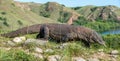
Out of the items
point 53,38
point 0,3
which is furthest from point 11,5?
point 53,38

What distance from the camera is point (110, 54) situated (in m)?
10.4

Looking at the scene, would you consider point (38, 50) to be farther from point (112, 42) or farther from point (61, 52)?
point (112, 42)

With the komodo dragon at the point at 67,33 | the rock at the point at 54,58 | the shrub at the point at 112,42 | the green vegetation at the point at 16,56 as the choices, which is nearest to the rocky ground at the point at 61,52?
the rock at the point at 54,58

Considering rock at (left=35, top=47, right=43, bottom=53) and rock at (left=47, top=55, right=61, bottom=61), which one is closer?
rock at (left=47, top=55, right=61, bottom=61)

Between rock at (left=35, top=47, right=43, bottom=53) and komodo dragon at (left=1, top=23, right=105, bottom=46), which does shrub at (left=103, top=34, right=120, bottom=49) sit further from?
rock at (left=35, top=47, right=43, bottom=53)

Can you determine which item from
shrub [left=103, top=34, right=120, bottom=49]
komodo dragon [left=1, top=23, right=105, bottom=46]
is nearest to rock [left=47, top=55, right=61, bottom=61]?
komodo dragon [left=1, top=23, right=105, bottom=46]

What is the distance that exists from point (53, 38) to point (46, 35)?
0.27m

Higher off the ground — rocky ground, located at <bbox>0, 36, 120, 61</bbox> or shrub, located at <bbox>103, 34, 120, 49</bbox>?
rocky ground, located at <bbox>0, 36, 120, 61</bbox>

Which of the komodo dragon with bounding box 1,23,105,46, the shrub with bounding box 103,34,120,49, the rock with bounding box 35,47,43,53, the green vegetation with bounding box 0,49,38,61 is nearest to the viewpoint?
the green vegetation with bounding box 0,49,38,61

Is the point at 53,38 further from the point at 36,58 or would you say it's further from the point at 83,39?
the point at 36,58

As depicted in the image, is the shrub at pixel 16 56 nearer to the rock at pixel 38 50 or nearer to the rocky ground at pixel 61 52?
the rocky ground at pixel 61 52

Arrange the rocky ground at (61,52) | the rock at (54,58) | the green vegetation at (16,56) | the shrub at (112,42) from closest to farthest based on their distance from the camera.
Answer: the green vegetation at (16,56) → the rock at (54,58) → the rocky ground at (61,52) → the shrub at (112,42)

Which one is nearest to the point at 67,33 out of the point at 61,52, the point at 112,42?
the point at 112,42

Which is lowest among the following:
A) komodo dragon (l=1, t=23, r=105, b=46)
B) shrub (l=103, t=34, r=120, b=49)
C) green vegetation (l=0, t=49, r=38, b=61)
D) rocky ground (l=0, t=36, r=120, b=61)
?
shrub (l=103, t=34, r=120, b=49)
